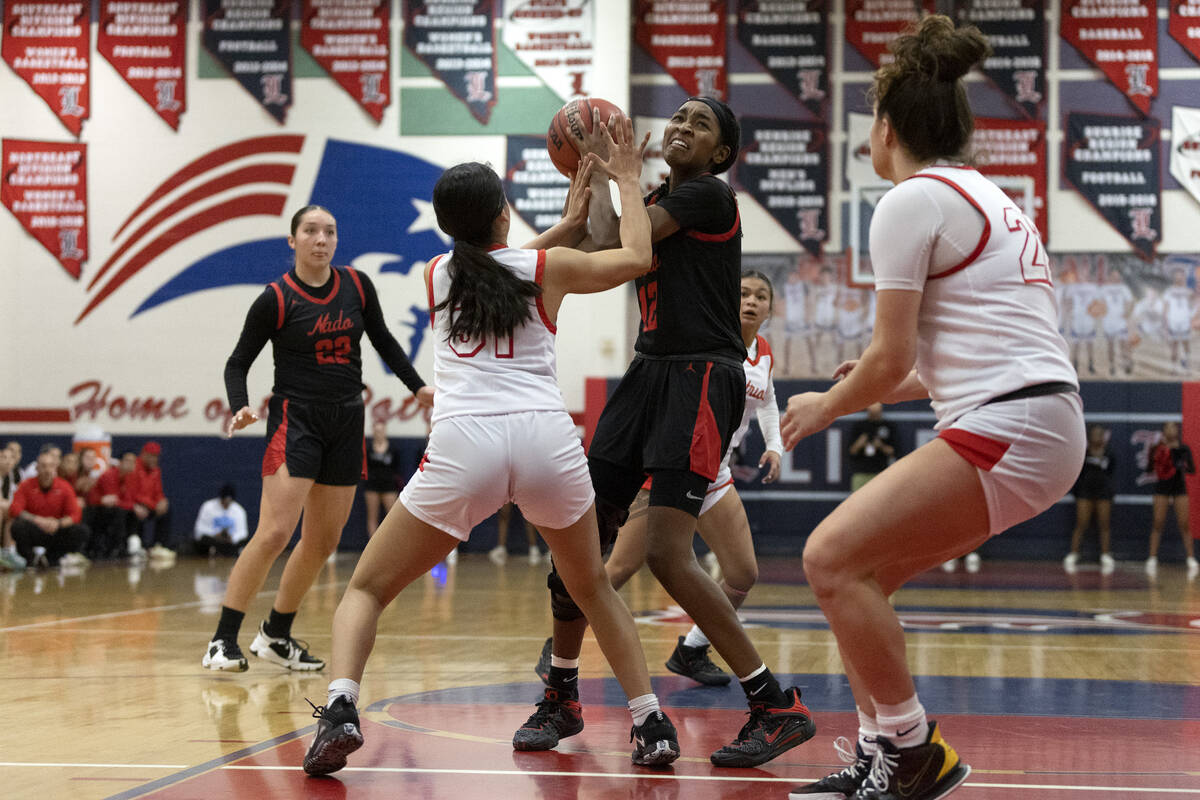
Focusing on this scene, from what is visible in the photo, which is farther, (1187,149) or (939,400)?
(1187,149)

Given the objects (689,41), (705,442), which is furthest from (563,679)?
(689,41)

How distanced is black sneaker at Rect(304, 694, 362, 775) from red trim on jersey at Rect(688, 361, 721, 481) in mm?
1252

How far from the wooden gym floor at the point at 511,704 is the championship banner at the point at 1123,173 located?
8120 mm

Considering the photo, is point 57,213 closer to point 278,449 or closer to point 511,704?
point 278,449

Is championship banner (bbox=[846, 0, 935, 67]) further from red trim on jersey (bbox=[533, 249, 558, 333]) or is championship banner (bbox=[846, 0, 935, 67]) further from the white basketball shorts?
the white basketball shorts

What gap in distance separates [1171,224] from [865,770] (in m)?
15.0

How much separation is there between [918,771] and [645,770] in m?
1.00

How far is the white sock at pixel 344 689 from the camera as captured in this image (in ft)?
11.3

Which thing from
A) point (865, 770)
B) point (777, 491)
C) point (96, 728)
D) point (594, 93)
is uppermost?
point (594, 93)

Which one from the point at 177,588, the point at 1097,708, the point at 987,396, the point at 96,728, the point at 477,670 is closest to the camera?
the point at 987,396

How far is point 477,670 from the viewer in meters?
5.76

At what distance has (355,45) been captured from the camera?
1686 centimetres

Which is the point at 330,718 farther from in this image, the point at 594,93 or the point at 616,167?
the point at 594,93

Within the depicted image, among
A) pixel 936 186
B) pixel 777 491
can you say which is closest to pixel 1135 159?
pixel 777 491
